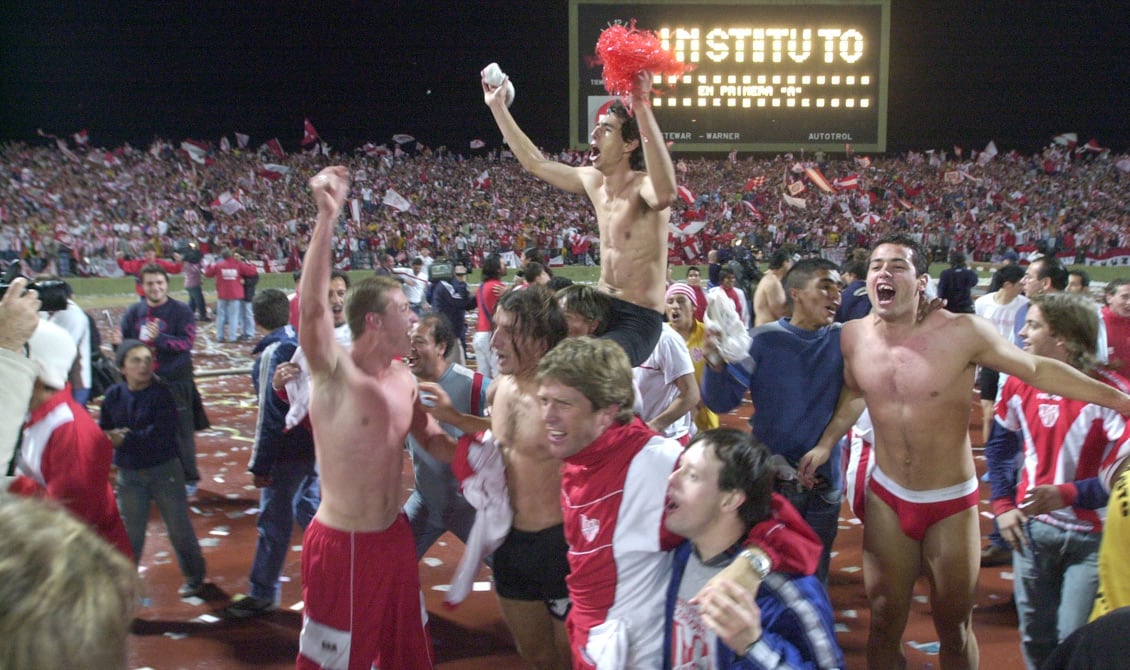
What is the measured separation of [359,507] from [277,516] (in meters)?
1.91

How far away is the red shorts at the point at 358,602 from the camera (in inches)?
113

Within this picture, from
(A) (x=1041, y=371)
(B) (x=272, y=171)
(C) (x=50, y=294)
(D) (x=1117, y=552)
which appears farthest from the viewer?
(B) (x=272, y=171)

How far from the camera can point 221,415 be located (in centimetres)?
982

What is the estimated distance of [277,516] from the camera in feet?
15.1

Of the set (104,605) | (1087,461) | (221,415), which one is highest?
(104,605)

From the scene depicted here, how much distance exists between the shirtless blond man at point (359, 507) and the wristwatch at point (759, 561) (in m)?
1.43

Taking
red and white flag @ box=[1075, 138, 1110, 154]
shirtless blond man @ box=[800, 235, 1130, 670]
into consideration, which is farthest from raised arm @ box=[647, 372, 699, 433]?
red and white flag @ box=[1075, 138, 1110, 154]

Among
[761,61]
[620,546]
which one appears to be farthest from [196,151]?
[620,546]

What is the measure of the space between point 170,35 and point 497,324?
1400 inches

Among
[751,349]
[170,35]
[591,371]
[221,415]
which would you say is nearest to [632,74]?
[751,349]

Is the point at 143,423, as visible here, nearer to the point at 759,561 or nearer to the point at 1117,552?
the point at 759,561

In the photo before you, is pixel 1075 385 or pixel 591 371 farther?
pixel 1075 385

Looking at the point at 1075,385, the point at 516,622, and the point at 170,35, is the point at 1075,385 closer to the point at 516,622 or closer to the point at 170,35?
the point at 516,622

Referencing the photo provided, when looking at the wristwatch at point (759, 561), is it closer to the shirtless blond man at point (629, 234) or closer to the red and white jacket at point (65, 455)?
the shirtless blond man at point (629, 234)
